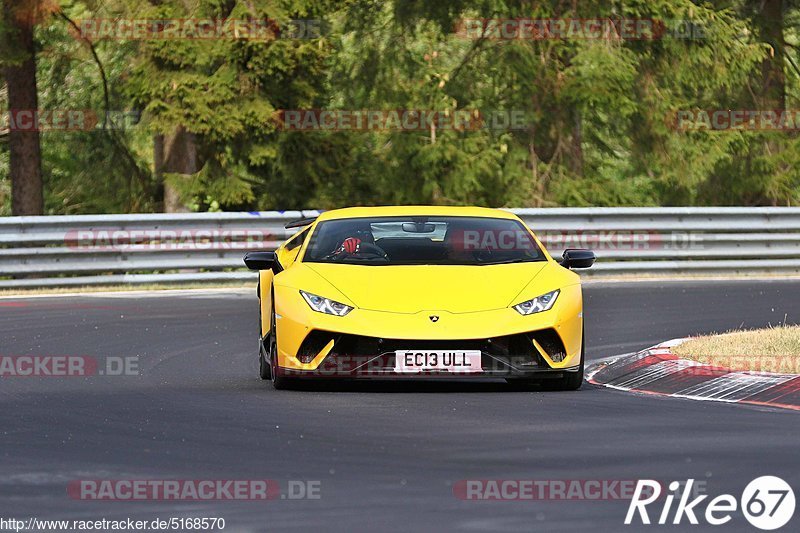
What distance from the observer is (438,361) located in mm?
11289

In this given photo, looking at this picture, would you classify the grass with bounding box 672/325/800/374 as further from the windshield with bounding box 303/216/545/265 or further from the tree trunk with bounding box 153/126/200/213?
the tree trunk with bounding box 153/126/200/213

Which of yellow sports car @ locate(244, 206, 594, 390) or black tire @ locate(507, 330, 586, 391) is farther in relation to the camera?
black tire @ locate(507, 330, 586, 391)

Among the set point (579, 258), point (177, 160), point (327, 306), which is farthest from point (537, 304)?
point (177, 160)

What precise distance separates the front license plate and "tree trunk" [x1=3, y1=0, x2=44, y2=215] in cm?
2228

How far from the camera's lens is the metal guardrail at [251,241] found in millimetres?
23203

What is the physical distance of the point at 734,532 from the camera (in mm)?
6941

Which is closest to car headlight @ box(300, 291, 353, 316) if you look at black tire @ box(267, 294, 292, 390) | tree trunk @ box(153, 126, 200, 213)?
black tire @ box(267, 294, 292, 390)

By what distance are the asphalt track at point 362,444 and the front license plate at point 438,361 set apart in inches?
7.7

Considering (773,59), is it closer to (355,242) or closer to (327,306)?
(355,242)

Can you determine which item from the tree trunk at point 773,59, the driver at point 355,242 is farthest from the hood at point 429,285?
the tree trunk at point 773,59

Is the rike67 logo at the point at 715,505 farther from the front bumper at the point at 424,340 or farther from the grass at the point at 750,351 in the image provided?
the grass at the point at 750,351

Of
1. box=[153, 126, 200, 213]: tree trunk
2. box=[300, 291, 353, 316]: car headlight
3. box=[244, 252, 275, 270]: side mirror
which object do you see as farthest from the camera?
box=[153, 126, 200, 213]: tree trunk

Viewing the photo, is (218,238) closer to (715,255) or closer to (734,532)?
(715,255)

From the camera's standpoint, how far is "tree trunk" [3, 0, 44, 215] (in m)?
32.6
